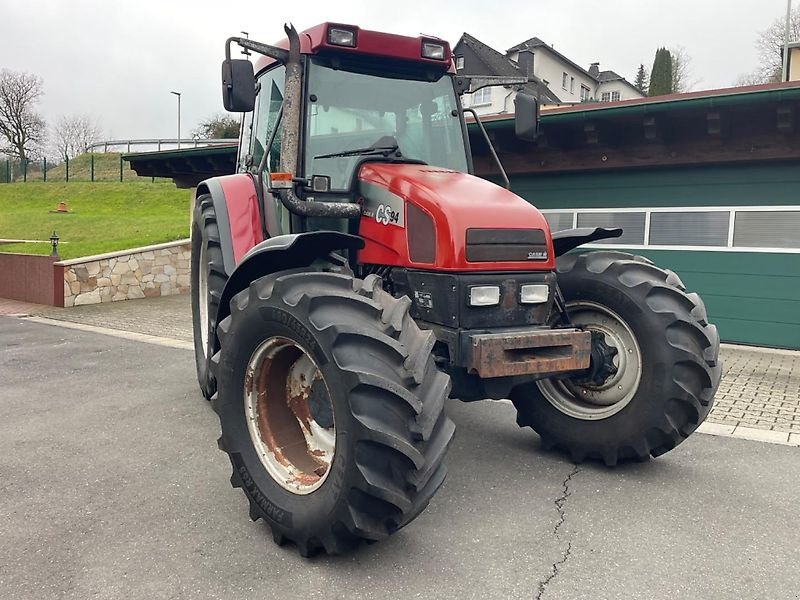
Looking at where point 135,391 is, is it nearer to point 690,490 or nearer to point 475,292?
point 475,292

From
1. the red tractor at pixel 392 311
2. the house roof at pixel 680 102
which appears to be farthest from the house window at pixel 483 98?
the red tractor at pixel 392 311

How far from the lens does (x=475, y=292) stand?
3336mm

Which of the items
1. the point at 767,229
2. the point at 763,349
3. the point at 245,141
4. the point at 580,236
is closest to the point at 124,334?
the point at 245,141

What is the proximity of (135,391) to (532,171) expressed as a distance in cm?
622

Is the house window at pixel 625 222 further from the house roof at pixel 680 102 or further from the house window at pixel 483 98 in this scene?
the house window at pixel 483 98

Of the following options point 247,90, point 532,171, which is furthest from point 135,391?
point 532,171

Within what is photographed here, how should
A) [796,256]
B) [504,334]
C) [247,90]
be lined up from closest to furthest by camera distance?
1. [504,334]
2. [247,90]
3. [796,256]

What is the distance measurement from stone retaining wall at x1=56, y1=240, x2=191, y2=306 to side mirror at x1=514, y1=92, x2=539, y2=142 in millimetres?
9819

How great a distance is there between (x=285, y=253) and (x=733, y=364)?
236 inches

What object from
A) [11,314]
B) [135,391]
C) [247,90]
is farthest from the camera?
[11,314]

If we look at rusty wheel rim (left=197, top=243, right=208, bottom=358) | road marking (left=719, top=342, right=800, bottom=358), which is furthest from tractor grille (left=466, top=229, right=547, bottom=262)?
road marking (left=719, top=342, right=800, bottom=358)

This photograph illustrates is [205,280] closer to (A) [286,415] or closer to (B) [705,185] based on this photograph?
(A) [286,415]

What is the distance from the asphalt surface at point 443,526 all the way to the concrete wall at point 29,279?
7617 mm

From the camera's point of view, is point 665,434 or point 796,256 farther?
point 796,256
